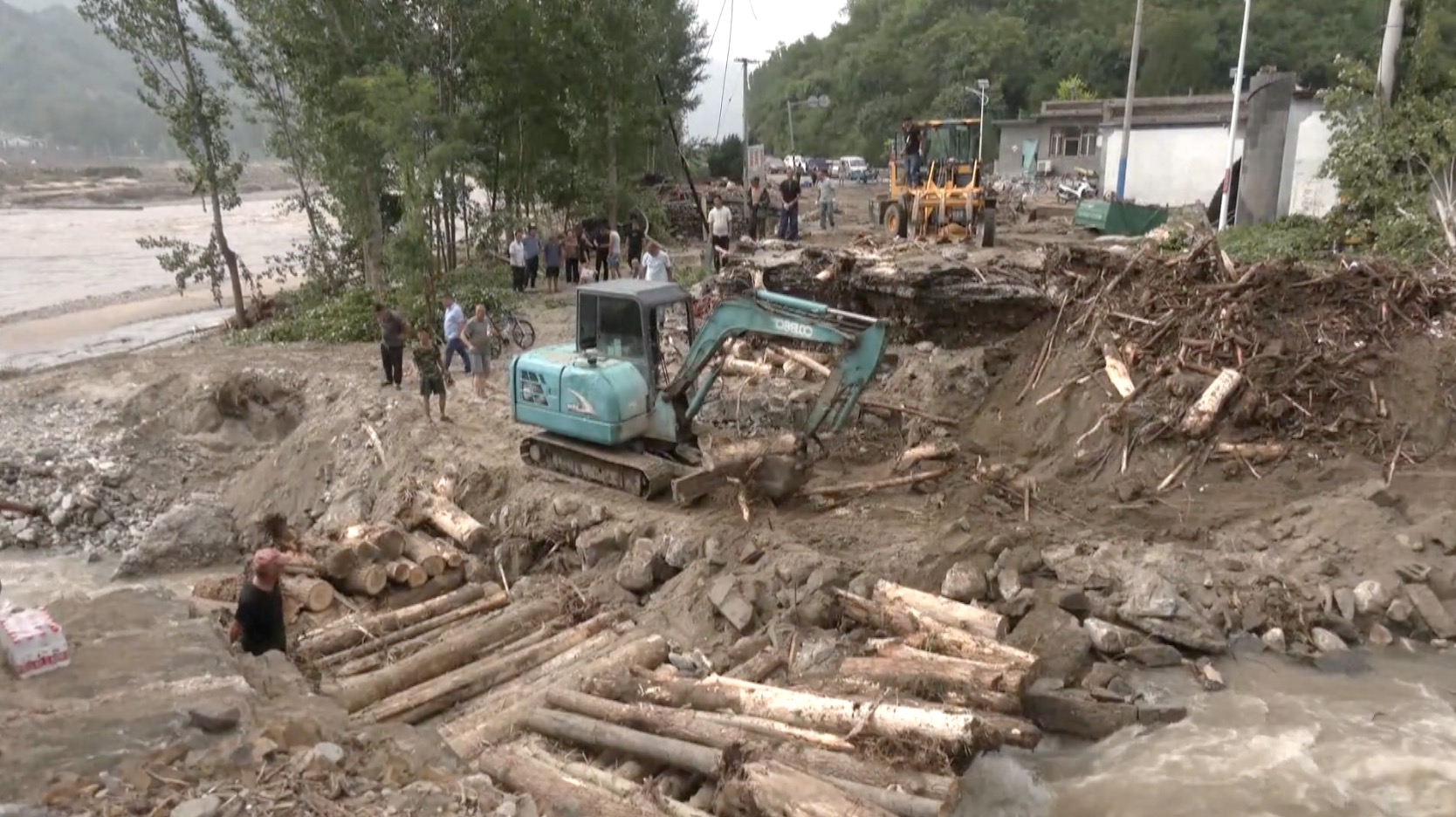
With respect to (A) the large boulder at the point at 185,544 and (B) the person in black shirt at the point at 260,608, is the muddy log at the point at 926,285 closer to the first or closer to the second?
(A) the large boulder at the point at 185,544

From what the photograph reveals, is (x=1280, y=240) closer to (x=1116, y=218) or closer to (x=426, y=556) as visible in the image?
(x=1116, y=218)

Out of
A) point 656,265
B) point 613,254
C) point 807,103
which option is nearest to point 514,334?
point 656,265

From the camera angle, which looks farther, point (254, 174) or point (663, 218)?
point (254, 174)

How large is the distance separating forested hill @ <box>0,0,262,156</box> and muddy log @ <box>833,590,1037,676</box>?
118 meters

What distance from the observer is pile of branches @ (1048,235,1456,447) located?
11.4 metres

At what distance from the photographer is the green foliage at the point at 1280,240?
18.3 metres

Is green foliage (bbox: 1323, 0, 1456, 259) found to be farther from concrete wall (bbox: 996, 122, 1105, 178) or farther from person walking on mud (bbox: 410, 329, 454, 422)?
concrete wall (bbox: 996, 122, 1105, 178)

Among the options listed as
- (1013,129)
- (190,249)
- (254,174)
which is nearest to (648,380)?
(190,249)

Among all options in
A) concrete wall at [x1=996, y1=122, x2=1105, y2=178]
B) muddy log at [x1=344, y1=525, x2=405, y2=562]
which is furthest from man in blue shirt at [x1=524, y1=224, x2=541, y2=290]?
concrete wall at [x1=996, y1=122, x2=1105, y2=178]

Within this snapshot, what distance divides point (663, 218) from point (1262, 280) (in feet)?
64.9

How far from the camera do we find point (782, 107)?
261 feet

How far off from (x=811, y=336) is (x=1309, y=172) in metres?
17.8

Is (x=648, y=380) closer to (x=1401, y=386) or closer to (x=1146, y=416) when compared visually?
(x=1146, y=416)

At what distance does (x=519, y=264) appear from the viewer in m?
23.6
